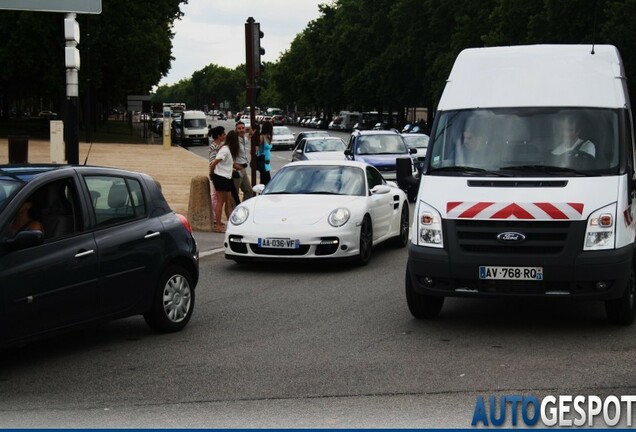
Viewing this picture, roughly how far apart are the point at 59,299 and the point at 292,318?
Result: 270cm

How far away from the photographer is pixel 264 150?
76.1 feet

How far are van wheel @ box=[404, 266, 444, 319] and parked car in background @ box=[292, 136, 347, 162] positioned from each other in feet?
71.0

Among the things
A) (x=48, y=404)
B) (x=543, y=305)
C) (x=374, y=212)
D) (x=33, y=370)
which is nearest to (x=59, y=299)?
(x=33, y=370)

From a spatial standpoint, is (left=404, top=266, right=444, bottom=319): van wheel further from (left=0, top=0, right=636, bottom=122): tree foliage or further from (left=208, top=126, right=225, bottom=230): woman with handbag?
(left=0, top=0, right=636, bottom=122): tree foliage

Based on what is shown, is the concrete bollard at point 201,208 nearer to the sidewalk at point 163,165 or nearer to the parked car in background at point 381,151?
the sidewalk at point 163,165

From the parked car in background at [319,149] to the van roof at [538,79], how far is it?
20957 mm

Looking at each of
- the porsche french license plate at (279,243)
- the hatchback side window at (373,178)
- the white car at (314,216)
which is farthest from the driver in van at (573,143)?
the hatchback side window at (373,178)

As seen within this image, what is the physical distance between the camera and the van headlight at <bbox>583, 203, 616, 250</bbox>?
28.3ft

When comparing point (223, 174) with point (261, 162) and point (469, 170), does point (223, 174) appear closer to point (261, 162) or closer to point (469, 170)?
point (261, 162)

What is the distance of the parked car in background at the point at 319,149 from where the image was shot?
31.6 metres

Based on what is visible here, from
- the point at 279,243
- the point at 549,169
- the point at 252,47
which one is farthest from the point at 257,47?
the point at 549,169

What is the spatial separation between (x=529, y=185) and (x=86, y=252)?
3.72 meters

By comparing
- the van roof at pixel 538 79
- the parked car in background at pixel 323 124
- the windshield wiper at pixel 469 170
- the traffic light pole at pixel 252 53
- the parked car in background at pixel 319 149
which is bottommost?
the parked car in background at pixel 323 124

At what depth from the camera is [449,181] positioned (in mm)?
9266
